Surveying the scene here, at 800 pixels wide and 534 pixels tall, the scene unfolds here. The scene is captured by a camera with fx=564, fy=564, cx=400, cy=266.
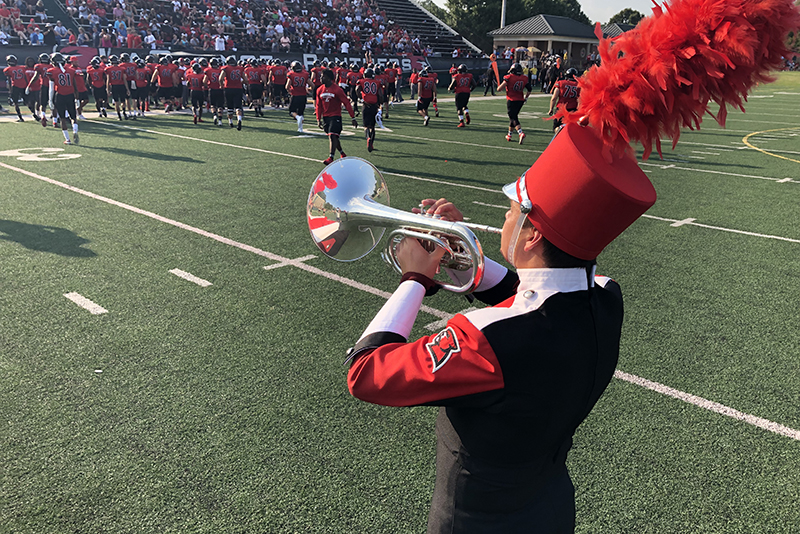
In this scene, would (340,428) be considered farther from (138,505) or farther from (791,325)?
(791,325)

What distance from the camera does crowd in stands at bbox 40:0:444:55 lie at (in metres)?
27.7

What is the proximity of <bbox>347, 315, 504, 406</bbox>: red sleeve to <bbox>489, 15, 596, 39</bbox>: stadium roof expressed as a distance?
53.8m

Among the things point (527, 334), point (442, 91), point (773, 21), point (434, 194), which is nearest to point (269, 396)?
point (527, 334)

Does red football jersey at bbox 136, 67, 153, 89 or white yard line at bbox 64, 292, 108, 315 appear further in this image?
red football jersey at bbox 136, 67, 153, 89

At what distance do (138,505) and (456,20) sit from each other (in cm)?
6776

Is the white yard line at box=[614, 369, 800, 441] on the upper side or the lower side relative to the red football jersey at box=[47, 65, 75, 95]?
lower

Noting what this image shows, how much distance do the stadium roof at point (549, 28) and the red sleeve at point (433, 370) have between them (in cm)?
5376

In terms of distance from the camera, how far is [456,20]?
209ft

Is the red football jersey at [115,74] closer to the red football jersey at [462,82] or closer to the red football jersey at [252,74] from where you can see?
the red football jersey at [252,74]

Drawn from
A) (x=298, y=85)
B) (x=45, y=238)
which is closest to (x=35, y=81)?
(x=298, y=85)

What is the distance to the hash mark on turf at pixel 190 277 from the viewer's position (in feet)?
18.0

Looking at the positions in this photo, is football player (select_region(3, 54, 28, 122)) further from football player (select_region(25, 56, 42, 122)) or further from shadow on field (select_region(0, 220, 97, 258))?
shadow on field (select_region(0, 220, 97, 258))

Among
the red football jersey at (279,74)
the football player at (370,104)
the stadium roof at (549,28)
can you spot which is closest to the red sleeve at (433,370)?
the football player at (370,104)

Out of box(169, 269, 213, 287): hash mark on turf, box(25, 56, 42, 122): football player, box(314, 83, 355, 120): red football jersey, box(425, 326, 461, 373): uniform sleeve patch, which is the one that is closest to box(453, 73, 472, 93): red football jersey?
box(314, 83, 355, 120): red football jersey
